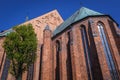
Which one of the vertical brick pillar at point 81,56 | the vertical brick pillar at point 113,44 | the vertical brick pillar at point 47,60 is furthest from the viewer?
the vertical brick pillar at point 47,60

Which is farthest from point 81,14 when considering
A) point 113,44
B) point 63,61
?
point 63,61

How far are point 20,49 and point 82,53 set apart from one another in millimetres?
6356

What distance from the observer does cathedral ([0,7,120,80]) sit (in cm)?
1277

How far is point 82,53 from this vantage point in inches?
580

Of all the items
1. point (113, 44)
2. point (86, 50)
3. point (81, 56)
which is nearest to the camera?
point (113, 44)

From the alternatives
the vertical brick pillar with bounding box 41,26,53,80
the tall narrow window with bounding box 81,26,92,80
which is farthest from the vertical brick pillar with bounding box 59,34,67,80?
the tall narrow window with bounding box 81,26,92,80

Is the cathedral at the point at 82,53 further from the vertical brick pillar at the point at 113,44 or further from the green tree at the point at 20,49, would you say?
the green tree at the point at 20,49

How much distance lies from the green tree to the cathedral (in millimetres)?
4141

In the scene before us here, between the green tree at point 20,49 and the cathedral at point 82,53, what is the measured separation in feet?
13.6

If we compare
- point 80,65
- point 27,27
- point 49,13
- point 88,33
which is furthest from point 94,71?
point 49,13

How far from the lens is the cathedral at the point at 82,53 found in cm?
1277

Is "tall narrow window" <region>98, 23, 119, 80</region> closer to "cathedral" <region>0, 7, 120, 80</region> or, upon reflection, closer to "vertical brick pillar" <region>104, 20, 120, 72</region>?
"cathedral" <region>0, 7, 120, 80</region>

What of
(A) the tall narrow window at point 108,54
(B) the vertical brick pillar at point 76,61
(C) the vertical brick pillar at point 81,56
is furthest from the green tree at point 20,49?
(A) the tall narrow window at point 108,54

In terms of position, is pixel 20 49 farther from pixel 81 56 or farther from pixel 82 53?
pixel 82 53
